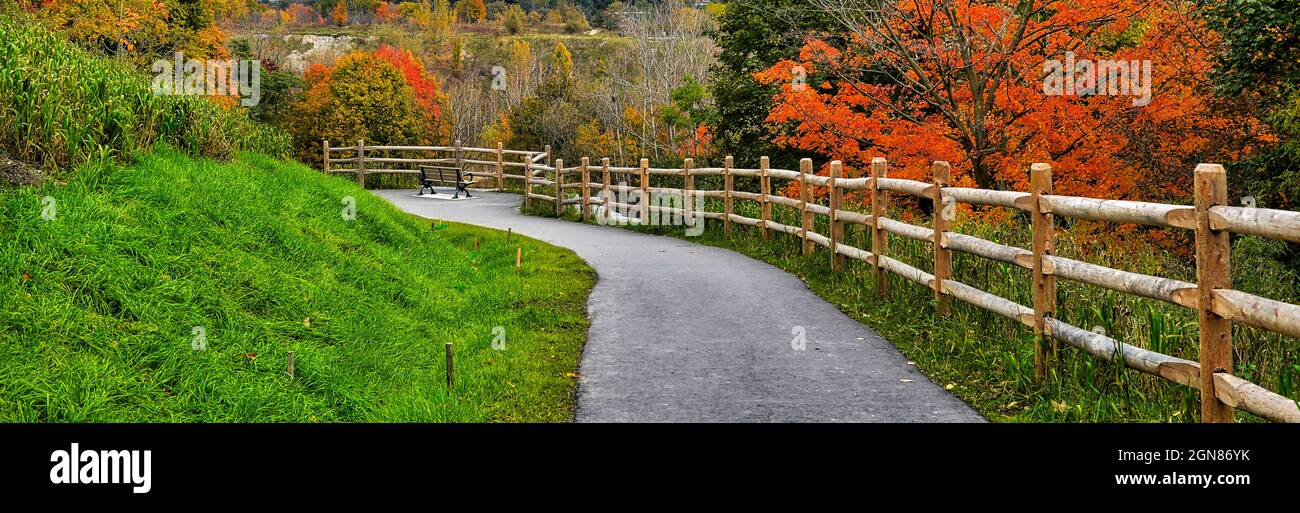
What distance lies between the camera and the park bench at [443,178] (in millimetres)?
30022

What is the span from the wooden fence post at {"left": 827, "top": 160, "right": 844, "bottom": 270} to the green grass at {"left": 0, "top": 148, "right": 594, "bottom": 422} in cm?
310

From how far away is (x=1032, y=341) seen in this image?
7.54 m

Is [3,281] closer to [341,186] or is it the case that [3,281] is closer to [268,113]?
[341,186]

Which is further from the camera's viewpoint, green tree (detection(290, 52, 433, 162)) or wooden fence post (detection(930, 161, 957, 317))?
green tree (detection(290, 52, 433, 162))

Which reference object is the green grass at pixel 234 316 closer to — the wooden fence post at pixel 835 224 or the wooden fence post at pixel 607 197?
the wooden fence post at pixel 835 224

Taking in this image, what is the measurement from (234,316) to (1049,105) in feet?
45.6

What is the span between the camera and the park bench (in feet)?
98.5

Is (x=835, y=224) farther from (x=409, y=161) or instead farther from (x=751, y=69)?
(x=409, y=161)

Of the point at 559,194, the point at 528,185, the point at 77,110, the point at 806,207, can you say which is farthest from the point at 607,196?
the point at 77,110

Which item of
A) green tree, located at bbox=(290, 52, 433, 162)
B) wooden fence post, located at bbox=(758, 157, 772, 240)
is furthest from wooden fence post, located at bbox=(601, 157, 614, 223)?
green tree, located at bbox=(290, 52, 433, 162)

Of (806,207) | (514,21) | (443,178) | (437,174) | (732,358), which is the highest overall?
(514,21)

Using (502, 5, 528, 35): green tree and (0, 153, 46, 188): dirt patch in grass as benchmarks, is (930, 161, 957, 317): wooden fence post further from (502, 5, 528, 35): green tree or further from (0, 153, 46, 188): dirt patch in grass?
(502, 5, 528, 35): green tree

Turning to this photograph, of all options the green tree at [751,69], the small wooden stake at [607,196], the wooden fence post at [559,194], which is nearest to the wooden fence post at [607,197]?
the small wooden stake at [607,196]

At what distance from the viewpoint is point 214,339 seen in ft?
24.2
